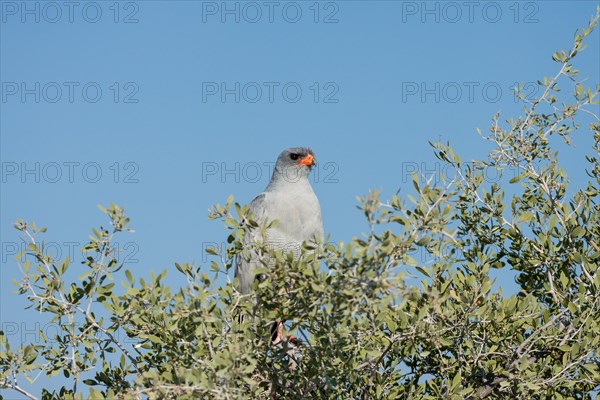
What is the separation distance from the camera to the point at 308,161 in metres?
9.39

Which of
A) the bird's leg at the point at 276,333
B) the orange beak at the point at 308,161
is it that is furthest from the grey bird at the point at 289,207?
the bird's leg at the point at 276,333

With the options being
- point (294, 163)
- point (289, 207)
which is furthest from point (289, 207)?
point (294, 163)

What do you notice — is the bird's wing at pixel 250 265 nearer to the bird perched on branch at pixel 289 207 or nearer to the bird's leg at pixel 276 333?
the bird perched on branch at pixel 289 207

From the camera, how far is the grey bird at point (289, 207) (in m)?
8.67

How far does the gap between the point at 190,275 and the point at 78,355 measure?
145 centimetres

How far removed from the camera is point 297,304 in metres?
5.75

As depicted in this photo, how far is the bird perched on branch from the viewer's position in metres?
8.67

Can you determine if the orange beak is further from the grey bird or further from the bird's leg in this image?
the bird's leg

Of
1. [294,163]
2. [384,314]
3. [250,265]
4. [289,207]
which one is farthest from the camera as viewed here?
[294,163]

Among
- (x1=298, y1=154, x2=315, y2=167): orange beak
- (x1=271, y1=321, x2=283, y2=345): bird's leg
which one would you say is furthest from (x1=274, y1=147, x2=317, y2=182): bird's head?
(x1=271, y1=321, x2=283, y2=345): bird's leg

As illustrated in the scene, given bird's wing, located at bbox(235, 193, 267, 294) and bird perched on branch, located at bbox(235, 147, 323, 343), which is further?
bird's wing, located at bbox(235, 193, 267, 294)

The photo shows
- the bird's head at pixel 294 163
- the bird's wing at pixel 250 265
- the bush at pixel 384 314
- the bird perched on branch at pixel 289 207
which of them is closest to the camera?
the bush at pixel 384 314

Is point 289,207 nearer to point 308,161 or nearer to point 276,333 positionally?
point 308,161

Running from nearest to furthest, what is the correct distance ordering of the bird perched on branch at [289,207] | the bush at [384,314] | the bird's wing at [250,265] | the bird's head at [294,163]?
the bush at [384,314] → the bird perched on branch at [289,207] → the bird's wing at [250,265] → the bird's head at [294,163]
